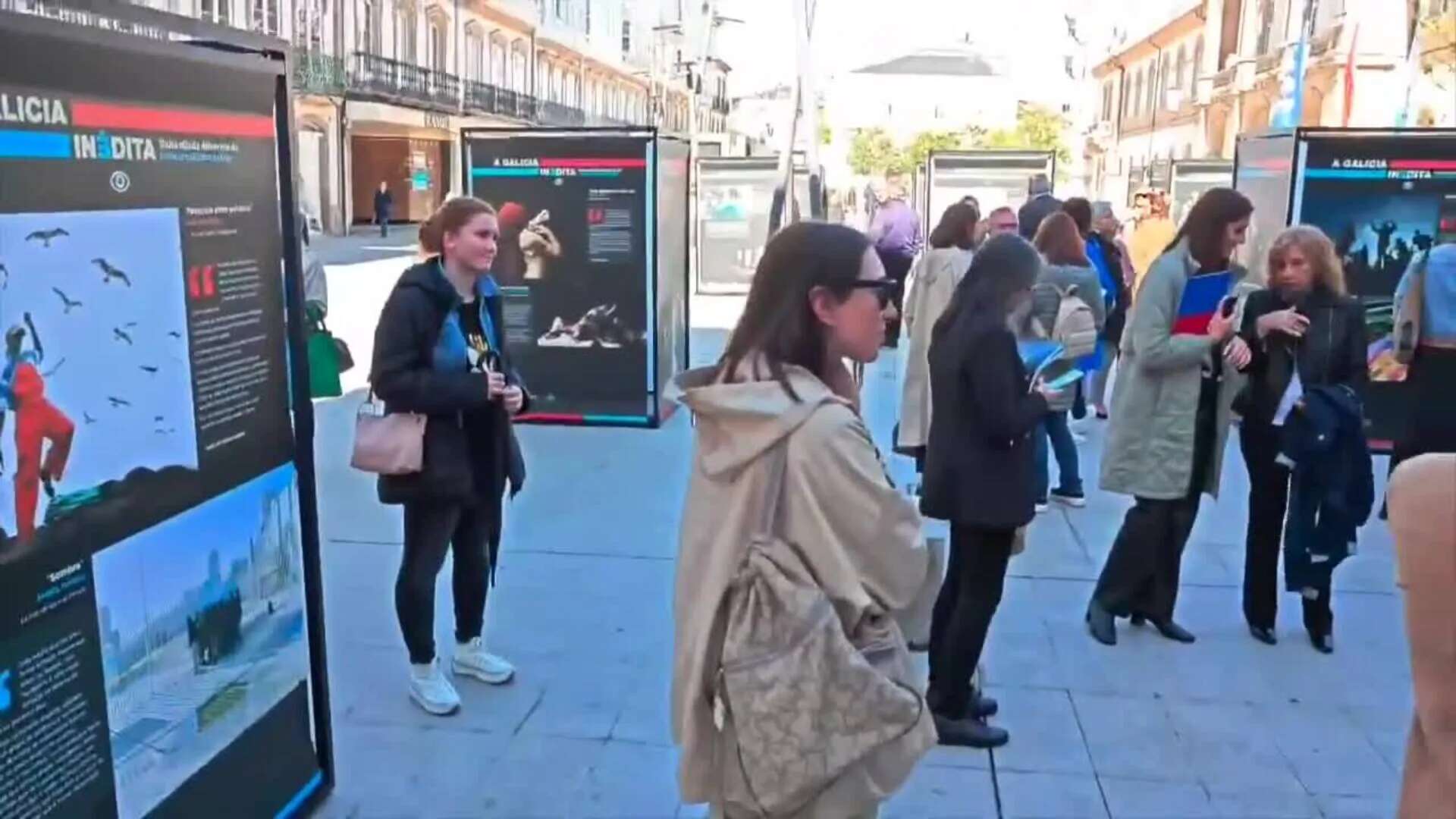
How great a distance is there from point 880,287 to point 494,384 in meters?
2.03

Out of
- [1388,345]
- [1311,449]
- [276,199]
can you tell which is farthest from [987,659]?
[1388,345]

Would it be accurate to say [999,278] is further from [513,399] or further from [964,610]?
[513,399]

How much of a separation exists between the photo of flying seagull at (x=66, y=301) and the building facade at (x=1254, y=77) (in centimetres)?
1231

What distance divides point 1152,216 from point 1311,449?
20.6 feet

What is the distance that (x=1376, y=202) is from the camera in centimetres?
873

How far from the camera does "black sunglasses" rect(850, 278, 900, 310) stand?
7.86ft

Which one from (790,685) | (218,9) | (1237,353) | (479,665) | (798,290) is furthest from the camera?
(218,9)

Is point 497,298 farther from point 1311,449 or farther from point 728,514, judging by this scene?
point 1311,449

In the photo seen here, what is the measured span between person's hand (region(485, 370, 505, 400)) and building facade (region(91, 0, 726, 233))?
22.3 m

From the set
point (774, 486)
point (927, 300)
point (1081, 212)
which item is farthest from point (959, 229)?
point (774, 486)

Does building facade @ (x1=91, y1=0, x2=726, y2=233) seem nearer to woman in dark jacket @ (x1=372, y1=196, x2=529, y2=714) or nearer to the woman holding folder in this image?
the woman holding folder

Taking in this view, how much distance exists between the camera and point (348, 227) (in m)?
38.3

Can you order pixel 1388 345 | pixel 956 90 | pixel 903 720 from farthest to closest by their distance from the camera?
pixel 956 90
pixel 1388 345
pixel 903 720

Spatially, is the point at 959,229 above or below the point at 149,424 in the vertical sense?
above
